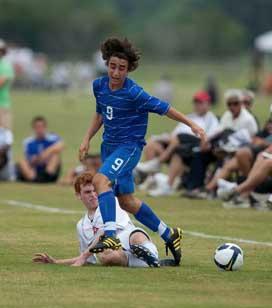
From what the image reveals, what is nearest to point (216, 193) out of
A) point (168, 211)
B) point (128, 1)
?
point (168, 211)

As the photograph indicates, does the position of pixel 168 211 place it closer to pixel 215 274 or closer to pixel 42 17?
pixel 215 274

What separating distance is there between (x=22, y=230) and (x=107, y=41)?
3273 millimetres

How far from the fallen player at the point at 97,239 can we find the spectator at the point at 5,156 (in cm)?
994


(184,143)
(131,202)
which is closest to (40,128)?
(184,143)

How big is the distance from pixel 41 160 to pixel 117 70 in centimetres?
1040

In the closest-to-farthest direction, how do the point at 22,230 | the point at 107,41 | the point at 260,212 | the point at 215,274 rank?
the point at 215,274, the point at 107,41, the point at 22,230, the point at 260,212

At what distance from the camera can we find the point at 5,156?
21828 millimetres

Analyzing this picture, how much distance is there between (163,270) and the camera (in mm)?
11406

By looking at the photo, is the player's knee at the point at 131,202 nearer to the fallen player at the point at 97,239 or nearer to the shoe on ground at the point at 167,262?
the fallen player at the point at 97,239

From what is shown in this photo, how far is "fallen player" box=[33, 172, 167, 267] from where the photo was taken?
450 inches

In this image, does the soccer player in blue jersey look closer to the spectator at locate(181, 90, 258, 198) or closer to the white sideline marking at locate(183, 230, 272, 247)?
the white sideline marking at locate(183, 230, 272, 247)

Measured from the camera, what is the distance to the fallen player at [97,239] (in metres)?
11.4

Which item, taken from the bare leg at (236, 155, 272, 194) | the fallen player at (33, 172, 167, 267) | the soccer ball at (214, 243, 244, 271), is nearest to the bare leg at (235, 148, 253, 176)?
the bare leg at (236, 155, 272, 194)

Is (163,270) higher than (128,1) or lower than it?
lower
